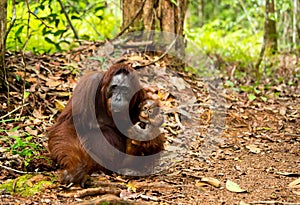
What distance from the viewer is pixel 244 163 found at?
3.50 metres

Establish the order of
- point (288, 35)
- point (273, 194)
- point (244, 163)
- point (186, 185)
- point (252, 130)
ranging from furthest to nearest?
point (288, 35) < point (252, 130) < point (244, 163) < point (186, 185) < point (273, 194)

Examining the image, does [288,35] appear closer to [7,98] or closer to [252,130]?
[252,130]

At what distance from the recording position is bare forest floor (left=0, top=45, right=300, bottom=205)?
108 inches

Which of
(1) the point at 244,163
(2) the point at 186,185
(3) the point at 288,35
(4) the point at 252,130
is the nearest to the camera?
(2) the point at 186,185

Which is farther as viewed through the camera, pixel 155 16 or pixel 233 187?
pixel 155 16

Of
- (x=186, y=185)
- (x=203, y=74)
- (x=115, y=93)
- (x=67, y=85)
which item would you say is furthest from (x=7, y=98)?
(x=203, y=74)

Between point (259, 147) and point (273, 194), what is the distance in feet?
3.89

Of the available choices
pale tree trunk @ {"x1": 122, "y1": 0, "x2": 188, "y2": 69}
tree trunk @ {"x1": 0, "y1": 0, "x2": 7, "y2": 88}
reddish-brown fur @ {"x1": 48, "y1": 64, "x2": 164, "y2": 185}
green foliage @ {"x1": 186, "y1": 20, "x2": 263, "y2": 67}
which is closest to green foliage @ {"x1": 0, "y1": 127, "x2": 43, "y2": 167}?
reddish-brown fur @ {"x1": 48, "y1": 64, "x2": 164, "y2": 185}

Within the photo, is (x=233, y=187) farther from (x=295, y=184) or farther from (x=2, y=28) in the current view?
(x=2, y=28)

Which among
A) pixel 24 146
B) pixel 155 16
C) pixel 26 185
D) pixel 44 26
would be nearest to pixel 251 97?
pixel 155 16

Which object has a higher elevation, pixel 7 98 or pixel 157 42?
pixel 157 42

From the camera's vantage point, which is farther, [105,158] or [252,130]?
[252,130]

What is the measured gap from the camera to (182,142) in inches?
158

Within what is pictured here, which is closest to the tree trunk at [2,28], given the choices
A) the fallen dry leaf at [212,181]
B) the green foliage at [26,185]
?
the green foliage at [26,185]
